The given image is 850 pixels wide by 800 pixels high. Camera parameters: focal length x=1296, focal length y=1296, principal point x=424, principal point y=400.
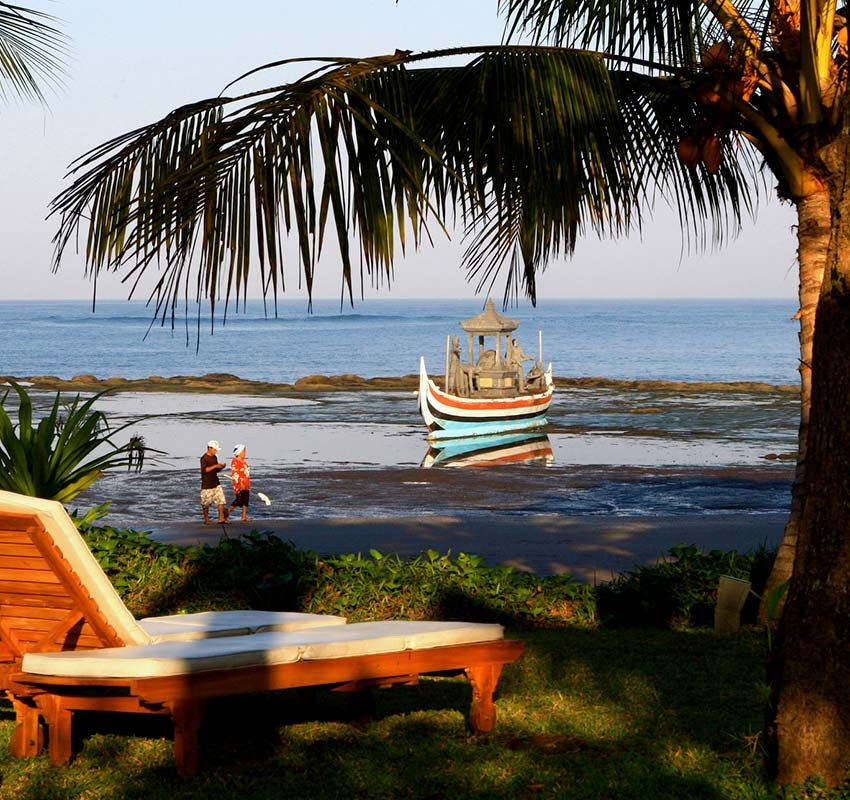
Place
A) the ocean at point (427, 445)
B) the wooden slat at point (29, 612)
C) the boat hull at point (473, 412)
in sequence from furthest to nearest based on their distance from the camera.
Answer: the boat hull at point (473, 412) → the ocean at point (427, 445) → the wooden slat at point (29, 612)

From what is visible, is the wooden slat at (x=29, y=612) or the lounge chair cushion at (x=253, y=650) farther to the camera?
the wooden slat at (x=29, y=612)

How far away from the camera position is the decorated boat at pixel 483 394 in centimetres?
3641

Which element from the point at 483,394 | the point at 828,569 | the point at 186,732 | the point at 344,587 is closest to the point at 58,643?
the point at 186,732

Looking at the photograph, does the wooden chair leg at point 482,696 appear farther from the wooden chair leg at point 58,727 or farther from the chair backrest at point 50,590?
the wooden chair leg at point 58,727

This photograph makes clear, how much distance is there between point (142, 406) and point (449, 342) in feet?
52.5

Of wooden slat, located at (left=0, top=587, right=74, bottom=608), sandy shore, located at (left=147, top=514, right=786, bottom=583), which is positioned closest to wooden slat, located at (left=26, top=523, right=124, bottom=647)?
wooden slat, located at (left=0, top=587, right=74, bottom=608)

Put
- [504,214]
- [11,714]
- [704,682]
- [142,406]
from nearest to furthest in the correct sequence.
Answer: [11,714]
[704,682]
[504,214]
[142,406]

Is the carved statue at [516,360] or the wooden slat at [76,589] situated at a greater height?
the wooden slat at [76,589]

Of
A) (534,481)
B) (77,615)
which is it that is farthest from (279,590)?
(534,481)

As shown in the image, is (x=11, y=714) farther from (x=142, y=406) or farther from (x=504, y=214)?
(x=142, y=406)

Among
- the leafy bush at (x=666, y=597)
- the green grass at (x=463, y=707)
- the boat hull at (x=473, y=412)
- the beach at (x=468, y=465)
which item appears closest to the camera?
the green grass at (x=463, y=707)

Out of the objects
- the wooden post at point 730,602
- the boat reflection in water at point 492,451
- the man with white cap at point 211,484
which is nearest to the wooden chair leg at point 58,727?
the wooden post at point 730,602

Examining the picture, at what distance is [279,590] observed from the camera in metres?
8.55

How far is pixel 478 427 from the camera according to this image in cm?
3769
